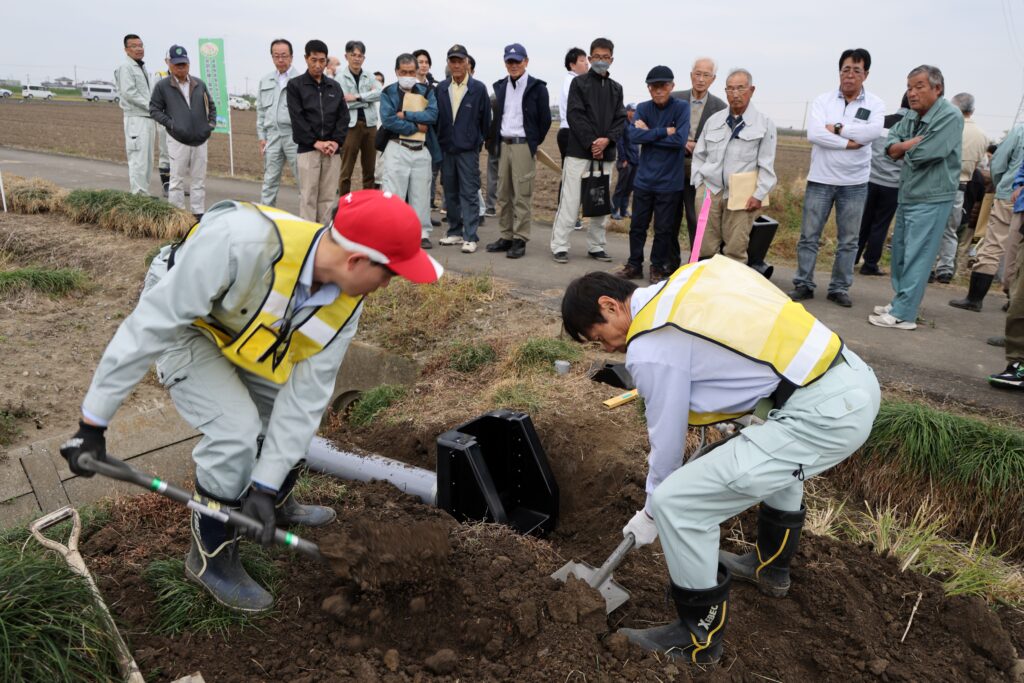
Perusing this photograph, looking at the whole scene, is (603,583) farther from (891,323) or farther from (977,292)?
(977,292)

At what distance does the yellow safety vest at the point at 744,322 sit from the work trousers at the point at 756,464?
107 millimetres

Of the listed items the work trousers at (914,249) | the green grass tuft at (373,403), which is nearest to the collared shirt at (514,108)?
the green grass tuft at (373,403)

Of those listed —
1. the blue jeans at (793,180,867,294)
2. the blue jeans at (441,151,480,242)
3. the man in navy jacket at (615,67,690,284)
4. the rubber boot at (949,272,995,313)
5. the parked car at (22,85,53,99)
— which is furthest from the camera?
the parked car at (22,85,53,99)

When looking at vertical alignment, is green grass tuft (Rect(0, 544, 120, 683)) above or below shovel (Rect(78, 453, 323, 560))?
below

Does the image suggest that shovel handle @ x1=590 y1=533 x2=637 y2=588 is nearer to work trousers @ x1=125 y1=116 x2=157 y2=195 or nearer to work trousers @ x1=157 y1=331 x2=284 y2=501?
work trousers @ x1=157 y1=331 x2=284 y2=501

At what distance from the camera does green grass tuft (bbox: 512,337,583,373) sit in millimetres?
5473

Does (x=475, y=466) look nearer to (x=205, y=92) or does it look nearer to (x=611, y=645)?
(x=611, y=645)

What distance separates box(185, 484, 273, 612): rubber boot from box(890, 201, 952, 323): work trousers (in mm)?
5507

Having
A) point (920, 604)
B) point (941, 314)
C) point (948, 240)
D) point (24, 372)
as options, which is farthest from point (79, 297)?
point (948, 240)

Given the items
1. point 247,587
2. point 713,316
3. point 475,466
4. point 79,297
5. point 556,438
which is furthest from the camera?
point 79,297

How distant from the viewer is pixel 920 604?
10.6 feet

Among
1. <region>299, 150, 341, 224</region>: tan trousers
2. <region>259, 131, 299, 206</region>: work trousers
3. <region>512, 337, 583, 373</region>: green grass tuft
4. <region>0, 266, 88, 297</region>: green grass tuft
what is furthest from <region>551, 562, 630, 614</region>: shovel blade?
<region>259, 131, 299, 206</region>: work trousers

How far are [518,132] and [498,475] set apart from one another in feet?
15.7

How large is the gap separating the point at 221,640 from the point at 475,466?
53.9 inches
